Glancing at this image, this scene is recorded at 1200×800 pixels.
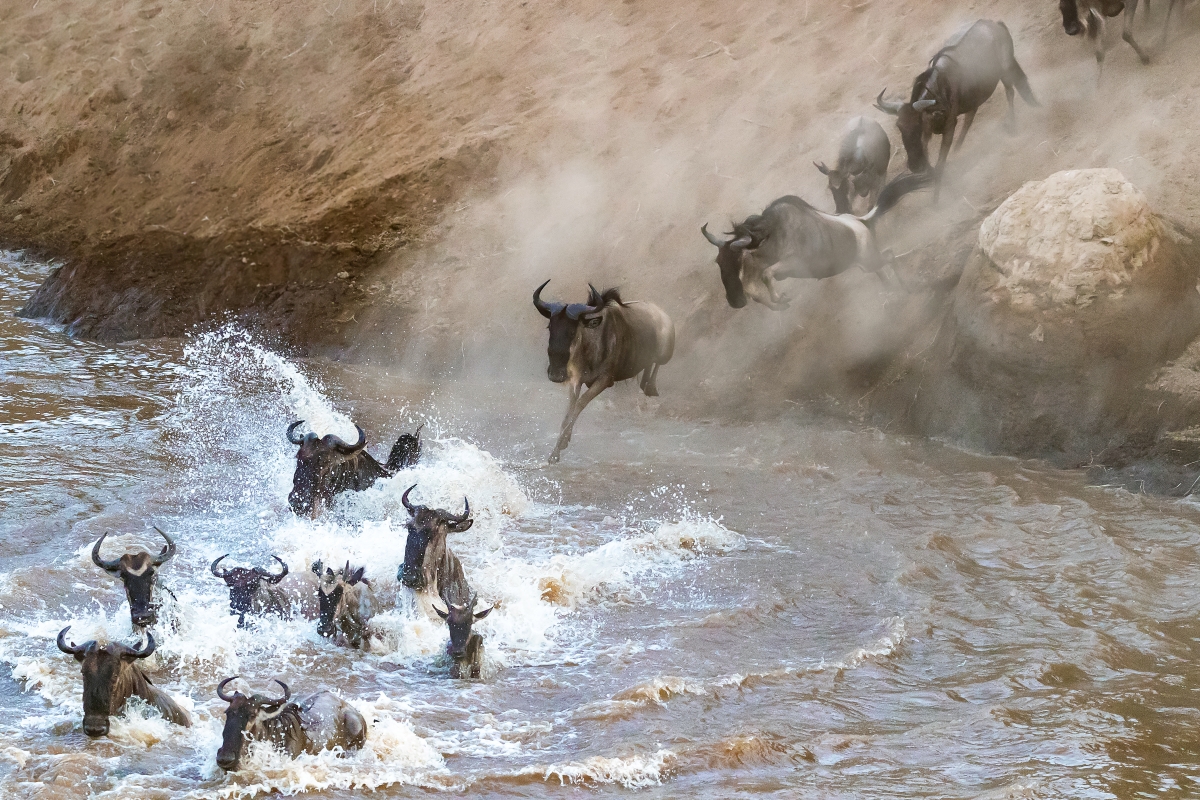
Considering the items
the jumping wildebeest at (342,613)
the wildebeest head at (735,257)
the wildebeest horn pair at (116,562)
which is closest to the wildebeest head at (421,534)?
the jumping wildebeest at (342,613)

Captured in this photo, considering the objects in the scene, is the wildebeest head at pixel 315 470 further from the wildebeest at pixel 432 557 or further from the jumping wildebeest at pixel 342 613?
the jumping wildebeest at pixel 342 613

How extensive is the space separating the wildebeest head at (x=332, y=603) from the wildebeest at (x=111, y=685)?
1127 millimetres

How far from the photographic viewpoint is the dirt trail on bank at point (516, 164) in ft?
37.9

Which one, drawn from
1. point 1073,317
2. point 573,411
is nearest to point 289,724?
point 573,411

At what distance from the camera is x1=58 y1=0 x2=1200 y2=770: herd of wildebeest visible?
5363 millimetres

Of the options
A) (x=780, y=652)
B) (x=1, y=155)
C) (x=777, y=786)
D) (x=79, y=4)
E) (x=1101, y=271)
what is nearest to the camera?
(x=777, y=786)

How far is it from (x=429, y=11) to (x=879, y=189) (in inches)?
331

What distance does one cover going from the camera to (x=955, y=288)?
10570 millimetres

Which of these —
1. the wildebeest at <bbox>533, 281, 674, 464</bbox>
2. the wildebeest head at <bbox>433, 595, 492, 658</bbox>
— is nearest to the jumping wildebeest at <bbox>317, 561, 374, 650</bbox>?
the wildebeest head at <bbox>433, 595, 492, 658</bbox>

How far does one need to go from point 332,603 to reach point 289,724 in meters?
1.38

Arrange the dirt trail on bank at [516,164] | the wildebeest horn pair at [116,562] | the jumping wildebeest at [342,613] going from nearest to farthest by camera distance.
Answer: the wildebeest horn pair at [116,562] < the jumping wildebeest at [342,613] < the dirt trail on bank at [516,164]

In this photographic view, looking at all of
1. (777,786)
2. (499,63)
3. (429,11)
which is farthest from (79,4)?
(777,786)

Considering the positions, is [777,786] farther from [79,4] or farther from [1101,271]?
[79,4]

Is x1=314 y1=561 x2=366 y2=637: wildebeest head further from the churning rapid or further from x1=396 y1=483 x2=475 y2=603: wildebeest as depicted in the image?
x1=396 y1=483 x2=475 y2=603: wildebeest
